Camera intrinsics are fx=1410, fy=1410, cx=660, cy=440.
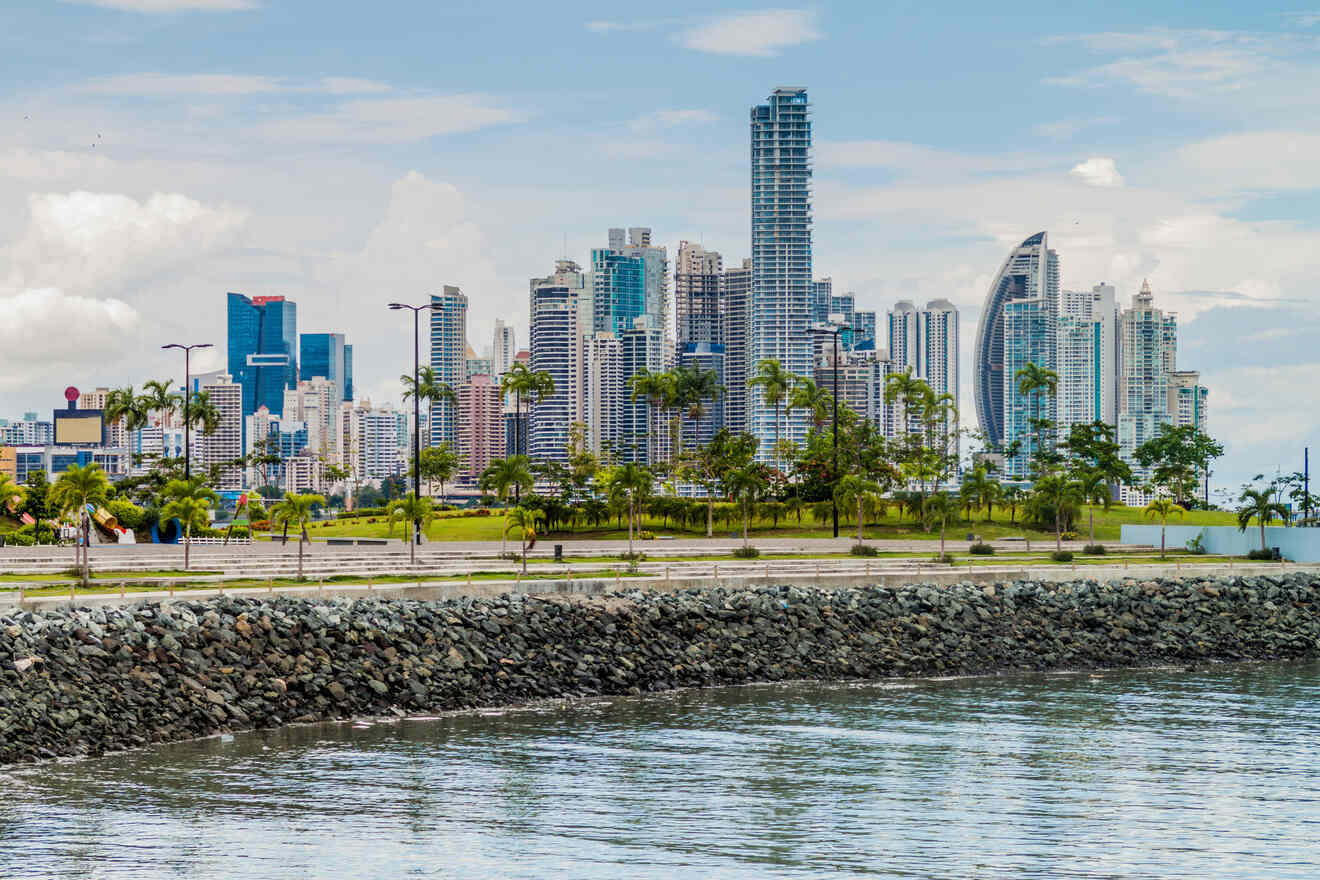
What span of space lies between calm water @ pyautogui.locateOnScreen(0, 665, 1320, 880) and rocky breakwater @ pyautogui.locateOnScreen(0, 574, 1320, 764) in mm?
1969

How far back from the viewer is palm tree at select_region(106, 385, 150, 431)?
369 ft

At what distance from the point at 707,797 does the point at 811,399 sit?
89.0 m

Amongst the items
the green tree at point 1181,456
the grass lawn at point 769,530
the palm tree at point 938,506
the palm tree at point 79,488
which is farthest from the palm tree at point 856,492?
the green tree at point 1181,456

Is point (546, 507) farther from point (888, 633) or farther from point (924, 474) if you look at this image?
point (888, 633)

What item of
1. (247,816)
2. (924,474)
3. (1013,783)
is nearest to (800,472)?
(924,474)

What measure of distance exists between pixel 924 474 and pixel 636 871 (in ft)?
237

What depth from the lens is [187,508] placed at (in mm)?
58000

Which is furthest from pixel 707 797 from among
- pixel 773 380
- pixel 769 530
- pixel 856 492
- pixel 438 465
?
pixel 438 465

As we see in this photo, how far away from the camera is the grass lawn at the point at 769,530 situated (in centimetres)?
8531

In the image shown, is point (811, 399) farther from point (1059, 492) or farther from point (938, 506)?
point (1059, 492)

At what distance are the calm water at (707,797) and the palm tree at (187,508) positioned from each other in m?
23.3

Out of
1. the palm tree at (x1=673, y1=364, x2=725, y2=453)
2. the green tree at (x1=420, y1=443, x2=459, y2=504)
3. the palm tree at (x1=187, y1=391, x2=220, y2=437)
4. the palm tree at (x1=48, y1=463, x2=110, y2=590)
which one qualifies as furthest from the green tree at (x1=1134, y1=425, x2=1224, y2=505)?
the palm tree at (x1=48, y1=463, x2=110, y2=590)

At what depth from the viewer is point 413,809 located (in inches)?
1103

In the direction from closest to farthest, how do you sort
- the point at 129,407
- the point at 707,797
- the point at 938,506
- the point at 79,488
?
the point at 707,797
the point at 79,488
the point at 938,506
the point at 129,407
